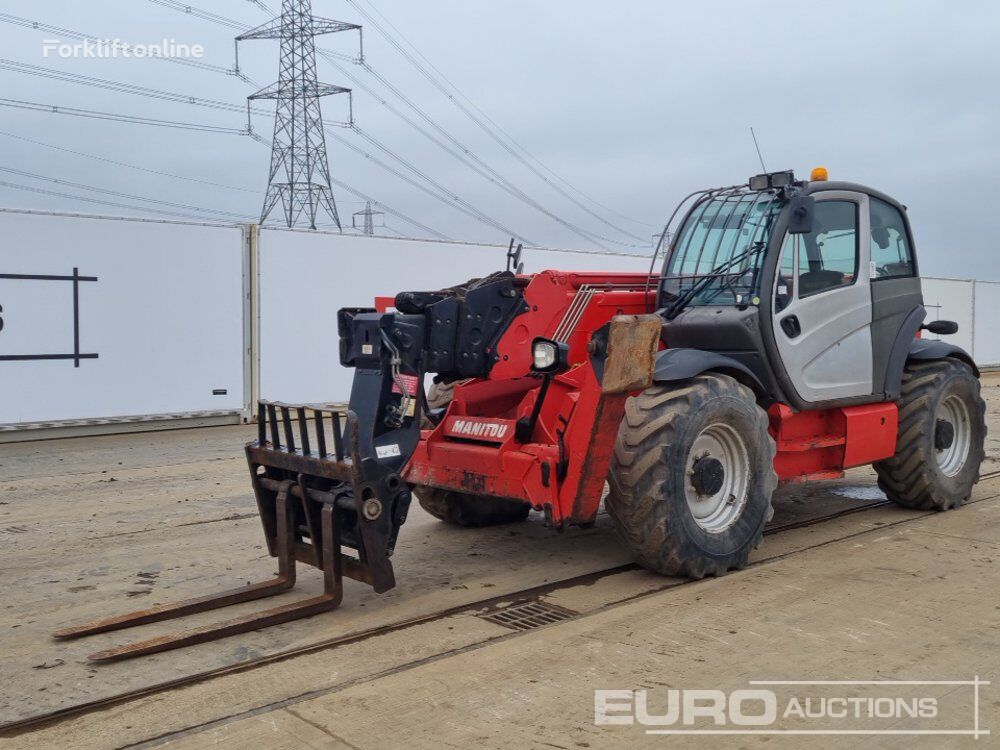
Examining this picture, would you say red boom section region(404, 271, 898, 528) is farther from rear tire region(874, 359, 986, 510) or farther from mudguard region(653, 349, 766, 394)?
mudguard region(653, 349, 766, 394)

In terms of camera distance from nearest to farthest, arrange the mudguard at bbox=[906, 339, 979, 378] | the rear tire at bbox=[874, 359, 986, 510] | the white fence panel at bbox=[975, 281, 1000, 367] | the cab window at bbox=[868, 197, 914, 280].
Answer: the cab window at bbox=[868, 197, 914, 280], the rear tire at bbox=[874, 359, 986, 510], the mudguard at bbox=[906, 339, 979, 378], the white fence panel at bbox=[975, 281, 1000, 367]

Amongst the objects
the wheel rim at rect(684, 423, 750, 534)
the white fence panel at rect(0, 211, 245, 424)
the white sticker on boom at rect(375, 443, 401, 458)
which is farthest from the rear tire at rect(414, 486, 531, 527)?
the white fence panel at rect(0, 211, 245, 424)

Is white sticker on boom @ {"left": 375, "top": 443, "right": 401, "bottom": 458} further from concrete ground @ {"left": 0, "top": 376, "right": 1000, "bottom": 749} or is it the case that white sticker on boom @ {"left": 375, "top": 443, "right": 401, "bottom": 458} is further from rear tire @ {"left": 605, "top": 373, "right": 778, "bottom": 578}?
rear tire @ {"left": 605, "top": 373, "right": 778, "bottom": 578}

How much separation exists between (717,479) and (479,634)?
5.84 feet

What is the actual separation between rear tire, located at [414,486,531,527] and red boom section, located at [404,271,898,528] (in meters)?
0.81

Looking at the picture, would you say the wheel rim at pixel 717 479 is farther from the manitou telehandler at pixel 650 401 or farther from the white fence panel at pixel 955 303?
the white fence panel at pixel 955 303

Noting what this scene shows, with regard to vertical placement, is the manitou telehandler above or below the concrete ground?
above

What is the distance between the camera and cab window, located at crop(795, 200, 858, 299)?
648 centimetres

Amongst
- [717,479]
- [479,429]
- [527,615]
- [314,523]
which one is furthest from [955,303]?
[314,523]

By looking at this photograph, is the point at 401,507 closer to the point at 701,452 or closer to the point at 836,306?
the point at 701,452

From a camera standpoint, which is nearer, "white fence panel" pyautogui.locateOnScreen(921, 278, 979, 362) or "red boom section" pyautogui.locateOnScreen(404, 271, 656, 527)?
"red boom section" pyautogui.locateOnScreen(404, 271, 656, 527)

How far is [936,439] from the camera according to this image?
7.48 m

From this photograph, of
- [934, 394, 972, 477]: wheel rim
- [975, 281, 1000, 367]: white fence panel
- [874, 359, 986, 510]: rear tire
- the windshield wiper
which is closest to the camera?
the windshield wiper

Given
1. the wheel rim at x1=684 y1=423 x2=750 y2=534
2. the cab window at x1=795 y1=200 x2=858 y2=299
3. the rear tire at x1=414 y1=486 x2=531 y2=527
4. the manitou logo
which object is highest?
the cab window at x1=795 y1=200 x2=858 y2=299
